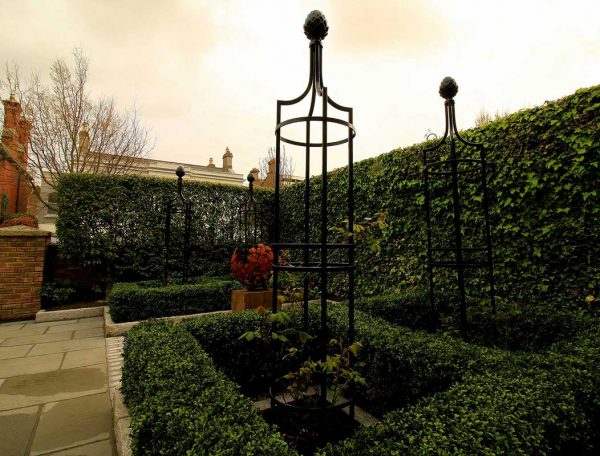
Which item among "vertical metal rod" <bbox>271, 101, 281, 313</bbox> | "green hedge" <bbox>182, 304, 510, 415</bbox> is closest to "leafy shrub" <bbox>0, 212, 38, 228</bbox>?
"green hedge" <bbox>182, 304, 510, 415</bbox>

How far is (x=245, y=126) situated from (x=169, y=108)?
291cm

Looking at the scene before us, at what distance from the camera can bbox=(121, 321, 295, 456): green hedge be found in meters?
1.15

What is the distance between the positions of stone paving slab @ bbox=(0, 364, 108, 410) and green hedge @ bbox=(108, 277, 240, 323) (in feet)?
5.07

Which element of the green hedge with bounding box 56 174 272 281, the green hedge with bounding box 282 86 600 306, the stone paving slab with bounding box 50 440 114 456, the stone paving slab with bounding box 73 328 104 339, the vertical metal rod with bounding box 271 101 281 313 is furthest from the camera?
the green hedge with bounding box 56 174 272 281

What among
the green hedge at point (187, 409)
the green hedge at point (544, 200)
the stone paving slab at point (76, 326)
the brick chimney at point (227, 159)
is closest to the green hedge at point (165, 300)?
the stone paving slab at point (76, 326)

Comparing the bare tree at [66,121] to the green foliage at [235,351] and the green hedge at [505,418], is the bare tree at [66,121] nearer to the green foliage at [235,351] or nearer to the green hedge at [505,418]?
the green foliage at [235,351]

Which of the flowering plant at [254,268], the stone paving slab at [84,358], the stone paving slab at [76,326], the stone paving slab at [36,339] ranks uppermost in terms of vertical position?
the flowering plant at [254,268]

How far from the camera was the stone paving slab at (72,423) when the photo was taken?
84.0 inches

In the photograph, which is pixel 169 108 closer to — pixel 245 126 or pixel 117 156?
pixel 245 126

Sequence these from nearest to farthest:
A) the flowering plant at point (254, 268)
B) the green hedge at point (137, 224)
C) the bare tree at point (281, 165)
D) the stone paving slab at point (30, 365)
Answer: the stone paving slab at point (30, 365) → the flowering plant at point (254, 268) → the green hedge at point (137, 224) → the bare tree at point (281, 165)

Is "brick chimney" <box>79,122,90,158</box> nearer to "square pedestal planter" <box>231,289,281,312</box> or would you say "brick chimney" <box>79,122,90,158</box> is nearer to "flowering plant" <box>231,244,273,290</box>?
"flowering plant" <box>231,244,273,290</box>

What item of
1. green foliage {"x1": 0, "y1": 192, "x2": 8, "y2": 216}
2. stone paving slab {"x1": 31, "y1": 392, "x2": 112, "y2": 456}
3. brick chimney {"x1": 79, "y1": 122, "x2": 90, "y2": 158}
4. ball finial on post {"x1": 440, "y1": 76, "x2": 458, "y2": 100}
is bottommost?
stone paving slab {"x1": 31, "y1": 392, "x2": 112, "y2": 456}

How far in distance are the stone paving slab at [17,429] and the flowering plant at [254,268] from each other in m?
3.14

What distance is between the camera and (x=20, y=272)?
240 inches
